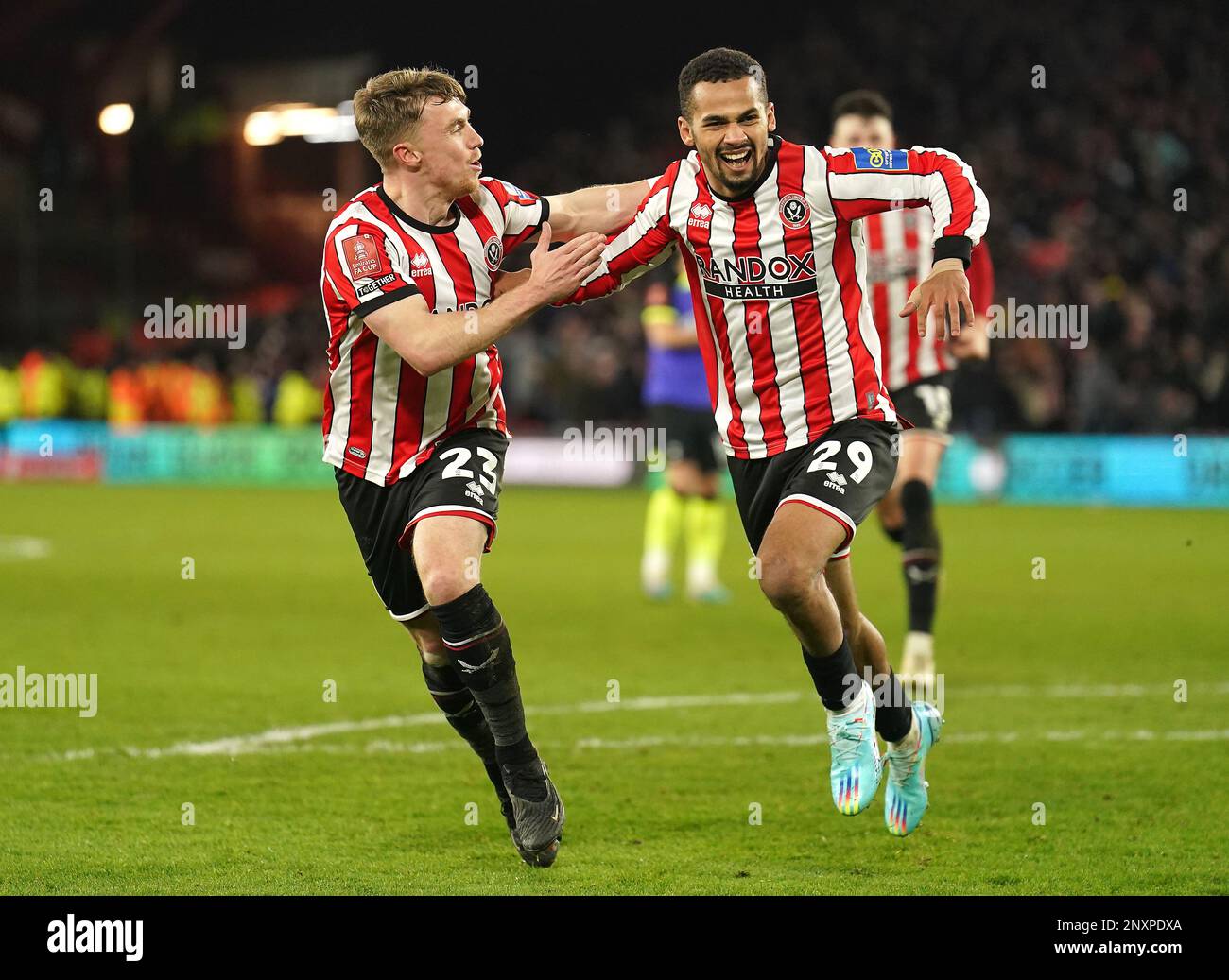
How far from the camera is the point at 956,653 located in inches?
359

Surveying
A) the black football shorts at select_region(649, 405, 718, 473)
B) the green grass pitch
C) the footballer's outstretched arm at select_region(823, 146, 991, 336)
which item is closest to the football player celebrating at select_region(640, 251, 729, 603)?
the black football shorts at select_region(649, 405, 718, 473)

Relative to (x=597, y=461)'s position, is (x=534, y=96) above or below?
above

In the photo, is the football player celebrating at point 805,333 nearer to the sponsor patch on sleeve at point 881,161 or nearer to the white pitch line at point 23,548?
the sponsor patch on sleeve at point 881,161

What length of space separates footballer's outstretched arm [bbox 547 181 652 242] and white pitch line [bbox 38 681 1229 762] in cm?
243

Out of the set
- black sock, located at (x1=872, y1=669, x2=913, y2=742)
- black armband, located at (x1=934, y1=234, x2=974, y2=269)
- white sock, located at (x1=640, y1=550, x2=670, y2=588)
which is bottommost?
black sock, located at (x1=872, y1=669, x2=913, y2=742)

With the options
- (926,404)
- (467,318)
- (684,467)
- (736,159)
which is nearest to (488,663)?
(467,318)

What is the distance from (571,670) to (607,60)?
1910 cm

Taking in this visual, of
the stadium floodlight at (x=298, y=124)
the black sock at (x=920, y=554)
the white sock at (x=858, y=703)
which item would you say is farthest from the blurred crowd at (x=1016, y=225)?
the white sock at (x=858, y=703)

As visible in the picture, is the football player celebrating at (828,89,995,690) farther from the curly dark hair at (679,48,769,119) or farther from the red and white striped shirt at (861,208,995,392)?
the curly dark hair at (679,48,769,119)

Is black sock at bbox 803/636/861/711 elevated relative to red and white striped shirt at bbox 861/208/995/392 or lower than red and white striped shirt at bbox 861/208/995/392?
lower

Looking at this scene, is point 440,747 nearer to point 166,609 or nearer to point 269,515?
point 166,609

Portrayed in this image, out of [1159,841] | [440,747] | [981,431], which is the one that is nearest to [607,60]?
[981,431]

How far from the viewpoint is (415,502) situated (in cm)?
501

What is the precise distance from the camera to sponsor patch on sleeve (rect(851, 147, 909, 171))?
5.11 m
